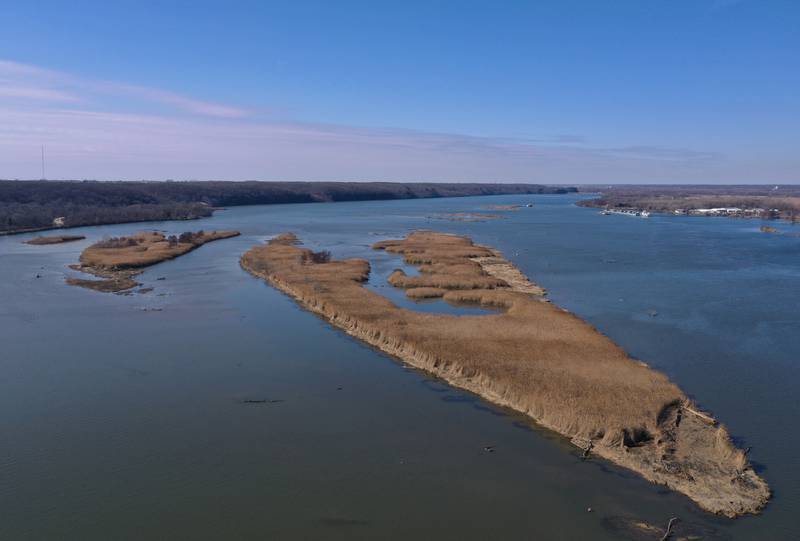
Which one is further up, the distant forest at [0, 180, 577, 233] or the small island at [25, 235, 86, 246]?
the distant forest at [0, 180, 577, 233]

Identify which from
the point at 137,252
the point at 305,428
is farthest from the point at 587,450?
the point at 137,252

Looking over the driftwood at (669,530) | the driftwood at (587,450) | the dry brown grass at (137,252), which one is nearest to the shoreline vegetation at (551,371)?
the driftwood at (587,450)

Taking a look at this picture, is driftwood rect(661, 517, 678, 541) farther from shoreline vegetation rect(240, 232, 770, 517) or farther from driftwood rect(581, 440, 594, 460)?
driftwood rect(581, 440, 594, 460)

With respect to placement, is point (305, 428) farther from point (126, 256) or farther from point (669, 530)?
point (126, 256)

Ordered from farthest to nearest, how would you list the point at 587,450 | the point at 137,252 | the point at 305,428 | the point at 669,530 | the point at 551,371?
the point at 137,252, the point at 551,371, the point at 305,428, the point at 587,450, the point at 669,530

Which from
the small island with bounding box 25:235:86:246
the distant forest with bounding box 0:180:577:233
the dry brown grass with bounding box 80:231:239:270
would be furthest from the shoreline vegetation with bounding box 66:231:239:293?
the distant forest with bounding box 0:180:577:233

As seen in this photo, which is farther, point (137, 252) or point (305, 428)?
point (137, 252)

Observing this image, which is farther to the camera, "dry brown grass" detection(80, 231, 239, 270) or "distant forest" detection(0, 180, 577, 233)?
"distant forest" detection(0, 180, 577, 233)
